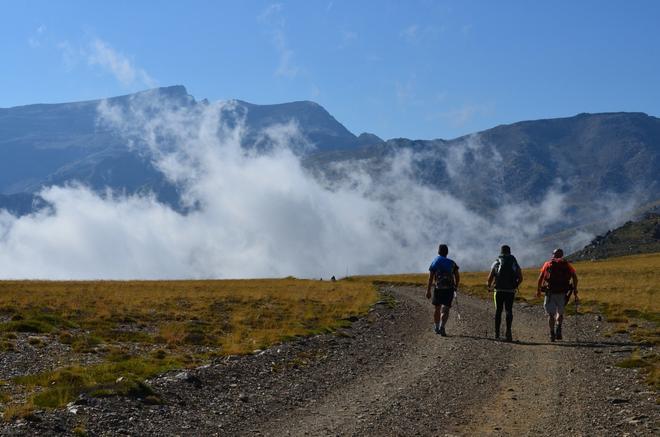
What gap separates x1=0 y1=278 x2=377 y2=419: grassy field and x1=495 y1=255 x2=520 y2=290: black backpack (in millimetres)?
6515

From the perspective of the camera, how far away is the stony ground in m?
10.6

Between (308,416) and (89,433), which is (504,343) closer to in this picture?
(308,416)

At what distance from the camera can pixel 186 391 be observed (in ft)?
44.1

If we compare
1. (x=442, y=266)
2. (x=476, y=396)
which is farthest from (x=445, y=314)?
(x=476, y=396)

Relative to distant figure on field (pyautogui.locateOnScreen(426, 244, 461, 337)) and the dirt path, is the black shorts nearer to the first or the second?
distant figure on field (pyautogui.locateOnScreen(426, 244, 461, 337))

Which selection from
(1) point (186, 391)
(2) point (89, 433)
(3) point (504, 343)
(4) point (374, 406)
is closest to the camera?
(2) point (89, 433)

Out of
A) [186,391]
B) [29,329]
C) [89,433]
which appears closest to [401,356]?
[186,391]

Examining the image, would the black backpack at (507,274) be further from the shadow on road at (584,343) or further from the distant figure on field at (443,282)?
the shadow on road at (584,343)

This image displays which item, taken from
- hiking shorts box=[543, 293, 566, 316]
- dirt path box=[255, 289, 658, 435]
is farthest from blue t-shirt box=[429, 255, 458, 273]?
dirt path box=[255, 289, 658, 435]

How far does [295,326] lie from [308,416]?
47.2ft

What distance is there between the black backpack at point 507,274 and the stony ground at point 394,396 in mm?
1977

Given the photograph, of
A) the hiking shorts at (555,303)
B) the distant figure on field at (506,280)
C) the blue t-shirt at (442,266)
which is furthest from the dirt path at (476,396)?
the blue t-shirt at (442,266)

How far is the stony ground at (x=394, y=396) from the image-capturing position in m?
10.6

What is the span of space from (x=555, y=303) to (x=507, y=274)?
174 cm
